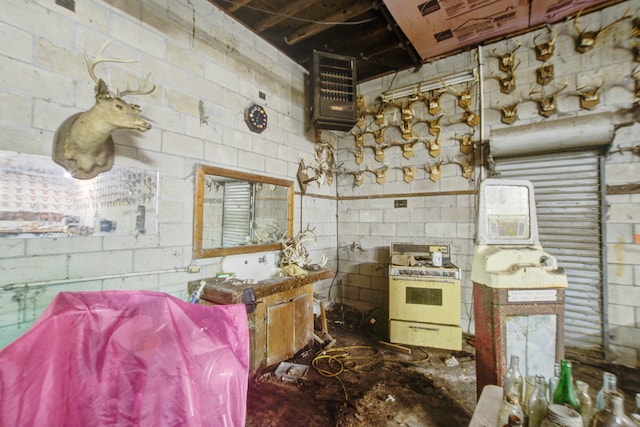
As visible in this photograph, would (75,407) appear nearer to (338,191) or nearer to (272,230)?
(272,230)

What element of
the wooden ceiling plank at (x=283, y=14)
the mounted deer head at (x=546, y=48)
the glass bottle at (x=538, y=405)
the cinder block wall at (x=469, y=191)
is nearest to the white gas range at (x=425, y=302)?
the cinder block wall at (x=469, y=191)

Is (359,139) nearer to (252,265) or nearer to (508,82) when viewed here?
(508,82)

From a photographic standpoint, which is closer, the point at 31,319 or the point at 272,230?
the point at 31,319

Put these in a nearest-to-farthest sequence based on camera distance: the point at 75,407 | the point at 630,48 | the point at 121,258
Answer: the point at 75,407
the point at 121,258
the point at 630,48

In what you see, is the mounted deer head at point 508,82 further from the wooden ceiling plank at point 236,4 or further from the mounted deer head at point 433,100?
the wooden ceiling plank at point 236,4

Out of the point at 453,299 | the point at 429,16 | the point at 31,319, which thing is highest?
the point at 429,16

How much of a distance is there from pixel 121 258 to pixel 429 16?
3.89 metres

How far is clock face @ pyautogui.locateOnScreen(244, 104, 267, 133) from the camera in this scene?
313cm

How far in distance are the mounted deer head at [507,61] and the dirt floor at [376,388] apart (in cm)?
347

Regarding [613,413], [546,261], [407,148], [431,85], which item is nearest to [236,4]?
[431,85]

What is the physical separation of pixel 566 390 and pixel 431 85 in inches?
146

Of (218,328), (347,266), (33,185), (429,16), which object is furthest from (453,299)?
(33,185)

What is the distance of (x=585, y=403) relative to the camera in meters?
1.16

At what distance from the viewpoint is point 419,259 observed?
3.50 metres
